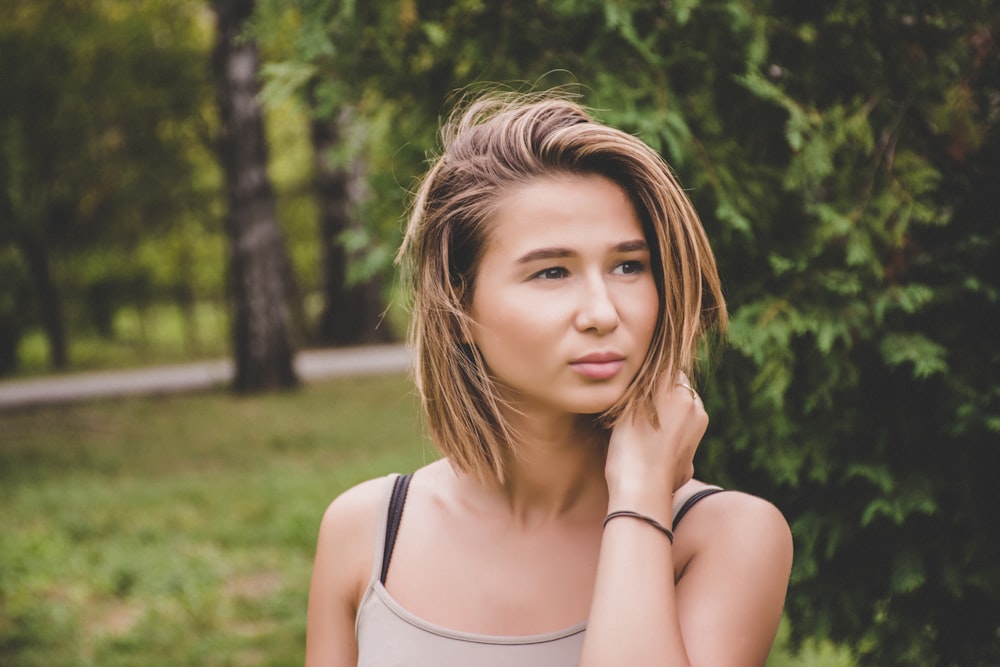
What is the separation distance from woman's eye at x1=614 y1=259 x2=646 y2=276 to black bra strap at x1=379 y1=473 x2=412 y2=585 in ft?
2.56

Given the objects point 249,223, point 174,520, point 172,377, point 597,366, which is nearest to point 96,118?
point 172,377

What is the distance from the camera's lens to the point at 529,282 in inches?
79.1

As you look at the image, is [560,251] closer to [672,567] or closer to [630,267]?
[630,267]

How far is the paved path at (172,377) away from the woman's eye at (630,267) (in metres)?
12.2

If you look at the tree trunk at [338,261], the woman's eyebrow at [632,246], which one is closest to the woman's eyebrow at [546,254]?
the woman's eyebrow at [632,246]

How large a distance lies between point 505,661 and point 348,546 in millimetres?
489

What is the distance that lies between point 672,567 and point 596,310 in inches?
20.8

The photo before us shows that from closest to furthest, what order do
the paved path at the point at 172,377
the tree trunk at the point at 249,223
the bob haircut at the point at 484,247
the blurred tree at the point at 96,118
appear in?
the bob haircut at the point at 484,247 < the tree trunk at the point at 249,223 < the paved path at the point at 172,377 < the blurred tree at the point at 96,118

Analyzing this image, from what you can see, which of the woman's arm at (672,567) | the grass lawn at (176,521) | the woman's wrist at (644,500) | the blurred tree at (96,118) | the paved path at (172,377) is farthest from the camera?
the blurred tree at (96,118)

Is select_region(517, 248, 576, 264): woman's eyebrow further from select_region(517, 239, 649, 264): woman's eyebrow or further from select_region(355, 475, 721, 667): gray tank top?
select_region(355, 475, 721, 667): gray tank top

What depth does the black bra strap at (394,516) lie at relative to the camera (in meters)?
2.24

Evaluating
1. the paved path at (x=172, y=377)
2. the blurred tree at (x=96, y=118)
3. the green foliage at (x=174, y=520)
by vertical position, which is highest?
the blurred tree at (x=96, y=118)

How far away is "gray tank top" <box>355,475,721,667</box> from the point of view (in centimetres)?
202

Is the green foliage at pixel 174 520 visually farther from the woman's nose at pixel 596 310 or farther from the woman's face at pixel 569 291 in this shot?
the woman's nose at pixel 596 310
